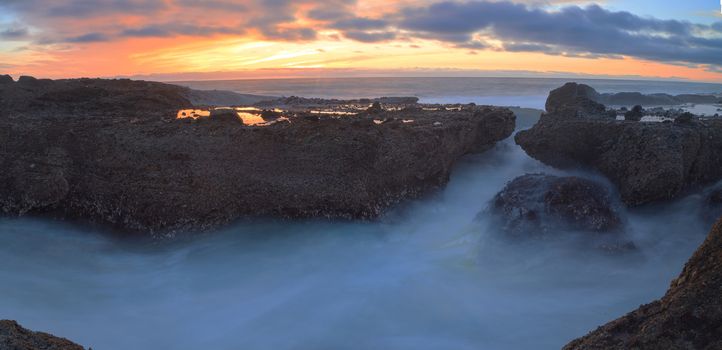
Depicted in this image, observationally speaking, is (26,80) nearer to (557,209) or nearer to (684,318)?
(557,209)

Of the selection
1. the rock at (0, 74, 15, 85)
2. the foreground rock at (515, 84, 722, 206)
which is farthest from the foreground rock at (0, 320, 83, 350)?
the rock at (0, 74, 15, 85)

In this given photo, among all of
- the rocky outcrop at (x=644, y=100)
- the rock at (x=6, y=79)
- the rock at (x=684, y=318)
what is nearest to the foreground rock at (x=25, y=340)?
the rock at (x=684, y=318)

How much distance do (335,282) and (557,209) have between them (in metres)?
2.99

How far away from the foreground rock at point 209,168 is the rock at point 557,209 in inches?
52.9

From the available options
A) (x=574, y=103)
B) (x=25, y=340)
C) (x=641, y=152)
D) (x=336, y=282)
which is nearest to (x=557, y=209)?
(x=641, y=152)

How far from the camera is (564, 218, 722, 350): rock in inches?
96.0

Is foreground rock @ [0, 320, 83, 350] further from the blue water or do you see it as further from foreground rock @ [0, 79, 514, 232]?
the blue water

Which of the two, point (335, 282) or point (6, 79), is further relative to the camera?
point (6, 79)

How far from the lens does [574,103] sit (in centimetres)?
990

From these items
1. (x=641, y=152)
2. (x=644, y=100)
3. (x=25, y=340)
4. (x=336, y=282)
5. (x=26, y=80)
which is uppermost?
(x=26, y=80)

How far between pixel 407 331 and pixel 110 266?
11.6 ft

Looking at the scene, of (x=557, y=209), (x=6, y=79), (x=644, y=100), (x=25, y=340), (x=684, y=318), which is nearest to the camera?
(x=684, y=318)

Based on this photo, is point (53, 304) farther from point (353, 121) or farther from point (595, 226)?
point (595, 226)

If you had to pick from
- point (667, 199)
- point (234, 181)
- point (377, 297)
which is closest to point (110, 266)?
point (234, 181)
